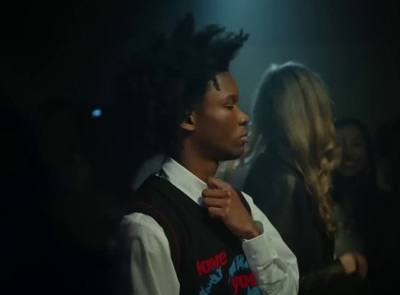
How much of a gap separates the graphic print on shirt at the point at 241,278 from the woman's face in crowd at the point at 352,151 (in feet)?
1.33

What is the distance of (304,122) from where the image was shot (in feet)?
4.62

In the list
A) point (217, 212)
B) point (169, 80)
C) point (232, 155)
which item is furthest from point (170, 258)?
point (169, 80)

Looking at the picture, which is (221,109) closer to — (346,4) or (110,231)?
Result: (110,231)

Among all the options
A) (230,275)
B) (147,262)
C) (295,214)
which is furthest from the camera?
(295,214)

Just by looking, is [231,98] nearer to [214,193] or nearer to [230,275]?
[214,193]

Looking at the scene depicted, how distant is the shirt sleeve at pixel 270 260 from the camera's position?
126 cm

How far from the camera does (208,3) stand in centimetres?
134

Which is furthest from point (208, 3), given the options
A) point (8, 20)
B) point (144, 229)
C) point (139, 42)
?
point (144, 229)

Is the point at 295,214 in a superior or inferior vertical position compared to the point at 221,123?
inferior

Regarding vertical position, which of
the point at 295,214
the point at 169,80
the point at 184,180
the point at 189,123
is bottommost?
the point at 295,214

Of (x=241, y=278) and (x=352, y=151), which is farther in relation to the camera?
(x=352, y=151)

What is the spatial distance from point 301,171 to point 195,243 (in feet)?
1.24

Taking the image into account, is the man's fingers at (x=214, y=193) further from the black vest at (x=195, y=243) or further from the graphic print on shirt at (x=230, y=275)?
the graphic print on shirt at (x=230, y=275)

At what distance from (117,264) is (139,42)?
1.76 ft
